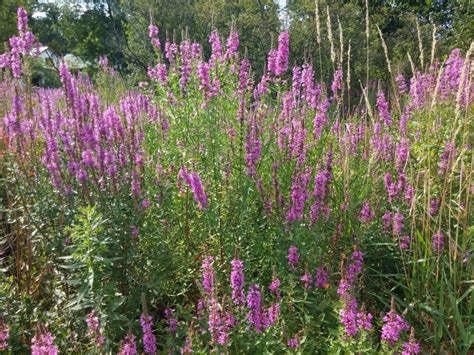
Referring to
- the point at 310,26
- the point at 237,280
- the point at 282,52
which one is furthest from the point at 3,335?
the point at 310,26

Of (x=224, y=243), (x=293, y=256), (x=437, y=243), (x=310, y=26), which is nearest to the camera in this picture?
(x=293, y=256)

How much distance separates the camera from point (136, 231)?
2828 millimetres

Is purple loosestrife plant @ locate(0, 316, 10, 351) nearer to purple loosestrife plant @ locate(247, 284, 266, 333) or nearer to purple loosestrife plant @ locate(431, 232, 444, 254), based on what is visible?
purple loosestrife plant @ locate(247, 284, 266, 333)

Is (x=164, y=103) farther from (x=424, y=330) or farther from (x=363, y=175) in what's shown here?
(x=424, y=330)

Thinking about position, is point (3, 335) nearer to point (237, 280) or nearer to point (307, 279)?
point (237, 280)

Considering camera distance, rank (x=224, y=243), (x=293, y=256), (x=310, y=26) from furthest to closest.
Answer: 1. (x=310, y=26)
2. (x=224, y=243)
3. (x=293, y=256)

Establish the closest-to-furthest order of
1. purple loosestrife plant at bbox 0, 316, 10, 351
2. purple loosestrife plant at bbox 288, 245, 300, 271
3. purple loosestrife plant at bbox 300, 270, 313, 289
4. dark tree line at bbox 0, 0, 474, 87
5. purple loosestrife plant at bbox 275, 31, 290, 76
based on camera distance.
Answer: purple loosestrife plant at bbox 0, 316, 10, 351
purple loosestrife plant at bbox 300, 270, 313, 289
purple loosestrife plant at bbox 288, 245, 300, 271
purple loosestrife plant at bbox 275, 31, 290, 76
dark tree line at bbox 0, 0, 474, 87

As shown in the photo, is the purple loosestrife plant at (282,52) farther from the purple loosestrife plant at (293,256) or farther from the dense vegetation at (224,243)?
the purple loosestrife plant at (293,256)

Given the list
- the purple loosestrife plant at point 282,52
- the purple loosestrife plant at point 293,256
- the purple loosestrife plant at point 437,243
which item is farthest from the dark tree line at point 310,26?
the purple loosestrife plant at point 293,256

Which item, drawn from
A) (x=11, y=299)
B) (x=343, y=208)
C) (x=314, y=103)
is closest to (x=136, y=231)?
(x=11, y=299)

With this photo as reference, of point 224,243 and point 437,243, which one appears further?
point 224,243

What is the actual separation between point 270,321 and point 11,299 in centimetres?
171

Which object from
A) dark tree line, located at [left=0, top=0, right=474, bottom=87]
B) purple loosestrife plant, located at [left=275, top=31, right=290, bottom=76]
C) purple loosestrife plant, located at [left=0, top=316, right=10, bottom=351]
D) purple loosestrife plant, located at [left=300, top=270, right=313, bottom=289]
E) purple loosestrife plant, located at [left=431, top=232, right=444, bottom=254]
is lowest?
purple loosestrife plant, located at [left=0, top=316, right=10, bottom=351]

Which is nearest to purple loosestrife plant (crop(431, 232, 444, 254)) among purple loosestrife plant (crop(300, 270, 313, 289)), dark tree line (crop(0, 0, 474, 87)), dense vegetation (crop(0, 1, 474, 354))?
dense vegetation (crop(0, 1, 474, 354))
